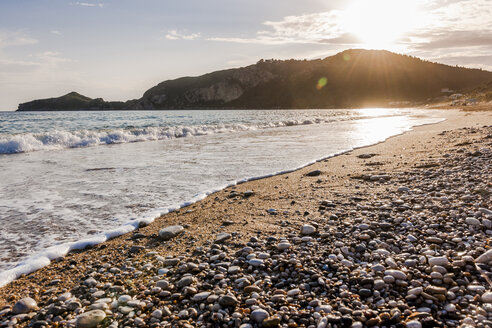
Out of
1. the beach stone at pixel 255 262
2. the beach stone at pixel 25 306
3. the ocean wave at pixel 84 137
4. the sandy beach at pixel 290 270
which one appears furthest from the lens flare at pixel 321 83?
the beach stone at pixel 25 306

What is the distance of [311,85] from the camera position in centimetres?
14262

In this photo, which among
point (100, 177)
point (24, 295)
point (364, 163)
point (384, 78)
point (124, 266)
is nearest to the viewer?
point (24, 295)

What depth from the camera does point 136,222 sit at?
4.59m

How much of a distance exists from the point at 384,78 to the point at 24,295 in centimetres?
15374

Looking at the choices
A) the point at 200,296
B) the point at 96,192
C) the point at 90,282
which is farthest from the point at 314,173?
the point at 90,282

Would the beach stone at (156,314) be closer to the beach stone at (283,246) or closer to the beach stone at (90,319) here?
the beach stone at (90,319)

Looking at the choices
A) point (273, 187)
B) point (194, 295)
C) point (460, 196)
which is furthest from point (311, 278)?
point (273, 187)

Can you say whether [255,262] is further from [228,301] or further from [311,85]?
[311,85]

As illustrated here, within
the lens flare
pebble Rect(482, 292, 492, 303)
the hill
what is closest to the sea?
pebble Rect(482, 292, 492, 303)

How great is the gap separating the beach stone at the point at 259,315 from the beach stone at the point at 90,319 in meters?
1.17

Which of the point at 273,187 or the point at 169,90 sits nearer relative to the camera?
the point at 273,187

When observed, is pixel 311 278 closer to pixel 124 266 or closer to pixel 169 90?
pixel 124 266

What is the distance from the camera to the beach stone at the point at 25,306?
2.56 meters

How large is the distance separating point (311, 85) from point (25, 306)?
5850 inches
